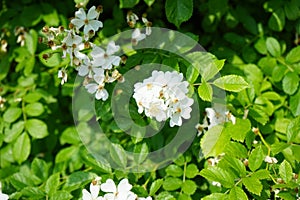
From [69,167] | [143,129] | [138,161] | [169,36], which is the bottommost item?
[69,167]

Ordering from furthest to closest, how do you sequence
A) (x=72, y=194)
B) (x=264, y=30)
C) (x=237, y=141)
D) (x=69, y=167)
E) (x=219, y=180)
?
(x=264, y=30), (x=69, y=167), (x=72, y=194), (x=237, y=141), (x=219, y=180)

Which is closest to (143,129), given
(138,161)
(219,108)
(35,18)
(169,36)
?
(138,161)

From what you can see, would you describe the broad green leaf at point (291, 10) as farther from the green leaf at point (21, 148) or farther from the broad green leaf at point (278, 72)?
the green leaf at point (21, 148)

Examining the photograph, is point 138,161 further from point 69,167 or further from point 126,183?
point 69,167

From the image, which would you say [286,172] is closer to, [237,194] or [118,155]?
[237,194]

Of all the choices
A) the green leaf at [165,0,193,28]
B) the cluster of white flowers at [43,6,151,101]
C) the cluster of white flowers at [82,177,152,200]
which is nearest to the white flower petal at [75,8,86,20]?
the cluster of white flowers at [43,6,151,101]

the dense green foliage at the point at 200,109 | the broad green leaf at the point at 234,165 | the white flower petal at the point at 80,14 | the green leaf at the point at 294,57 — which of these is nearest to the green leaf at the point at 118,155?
the dense green foliage at the point at 200,109
